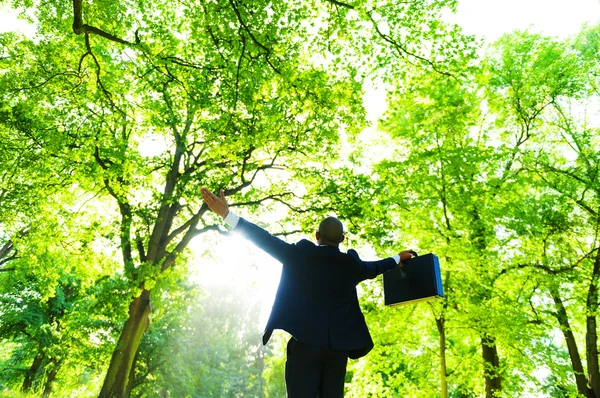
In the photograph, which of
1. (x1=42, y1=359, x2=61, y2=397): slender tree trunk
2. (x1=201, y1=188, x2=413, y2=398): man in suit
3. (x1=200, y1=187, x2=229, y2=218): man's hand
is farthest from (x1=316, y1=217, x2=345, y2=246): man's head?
(x1=42, y1=359, x2=61, y2=397): slender tree trunk

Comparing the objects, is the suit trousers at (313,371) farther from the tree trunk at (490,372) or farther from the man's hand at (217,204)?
the tree trunk at (490,372)

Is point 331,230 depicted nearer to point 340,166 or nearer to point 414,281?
point 414,281

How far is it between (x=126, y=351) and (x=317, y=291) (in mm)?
10457

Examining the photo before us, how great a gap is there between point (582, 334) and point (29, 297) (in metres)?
30.5

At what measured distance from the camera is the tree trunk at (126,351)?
10.2 m

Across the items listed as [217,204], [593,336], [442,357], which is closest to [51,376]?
[442,357]

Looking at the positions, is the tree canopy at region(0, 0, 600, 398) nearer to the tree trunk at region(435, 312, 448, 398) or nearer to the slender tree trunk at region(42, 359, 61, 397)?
the tree trunk at region(435, 312, 448, 398)

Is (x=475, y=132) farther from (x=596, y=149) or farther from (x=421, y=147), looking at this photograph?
(x=421, y=147)

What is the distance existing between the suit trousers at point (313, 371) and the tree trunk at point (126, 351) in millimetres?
10053

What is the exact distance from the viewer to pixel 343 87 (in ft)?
35.6

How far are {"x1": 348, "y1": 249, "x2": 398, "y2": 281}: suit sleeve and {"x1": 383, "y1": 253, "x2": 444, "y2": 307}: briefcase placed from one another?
145 mm

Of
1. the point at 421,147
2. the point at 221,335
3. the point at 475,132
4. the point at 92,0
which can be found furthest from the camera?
the point at 221,335

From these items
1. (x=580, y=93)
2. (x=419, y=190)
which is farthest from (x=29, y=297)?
(x=580, y=93)

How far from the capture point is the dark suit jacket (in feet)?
8.46
